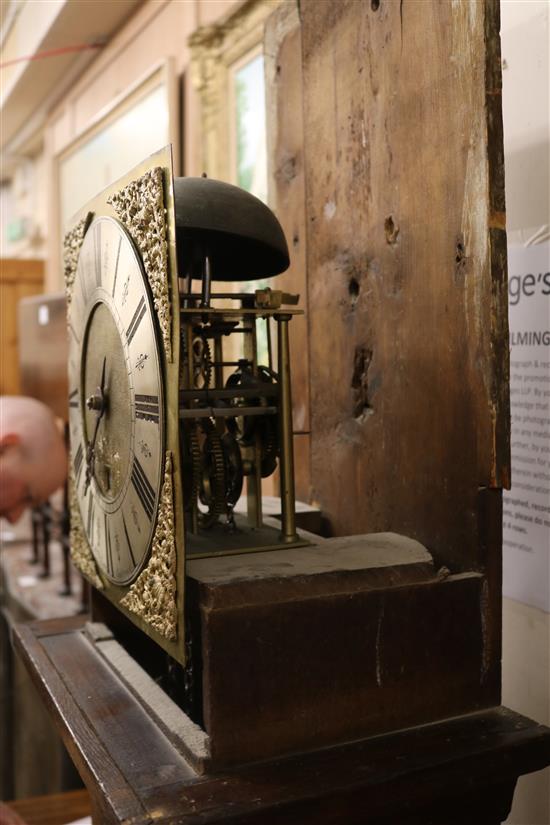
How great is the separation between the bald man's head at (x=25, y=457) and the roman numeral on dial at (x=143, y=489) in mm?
1190

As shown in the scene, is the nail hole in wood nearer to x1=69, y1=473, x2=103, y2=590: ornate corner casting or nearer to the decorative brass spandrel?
the decorative brass spandrel

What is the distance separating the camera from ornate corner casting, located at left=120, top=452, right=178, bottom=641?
1.13 m

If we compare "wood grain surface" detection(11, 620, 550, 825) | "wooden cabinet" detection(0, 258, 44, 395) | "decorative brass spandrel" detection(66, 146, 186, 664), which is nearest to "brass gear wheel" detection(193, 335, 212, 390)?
"decorative brass spandrel" detection(66, 146, 186, 664)

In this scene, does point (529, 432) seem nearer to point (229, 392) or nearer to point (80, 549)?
point (229, 392)

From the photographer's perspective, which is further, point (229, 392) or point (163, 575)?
point (229, 392)

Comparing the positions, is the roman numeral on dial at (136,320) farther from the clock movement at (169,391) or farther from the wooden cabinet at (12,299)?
the wooden cabinet at (12,299)

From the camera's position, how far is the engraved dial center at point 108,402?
1303 millimetres

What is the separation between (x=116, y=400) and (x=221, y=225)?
30 cm

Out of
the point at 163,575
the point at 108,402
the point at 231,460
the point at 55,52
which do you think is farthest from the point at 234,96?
the point at 163,575

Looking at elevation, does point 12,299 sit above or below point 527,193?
above

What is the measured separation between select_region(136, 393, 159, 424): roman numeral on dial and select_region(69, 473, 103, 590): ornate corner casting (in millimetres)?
419

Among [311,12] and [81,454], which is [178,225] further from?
[311,12]

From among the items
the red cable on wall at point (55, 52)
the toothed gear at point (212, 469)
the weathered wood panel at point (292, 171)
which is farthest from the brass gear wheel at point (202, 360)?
the red cable on wall at point (55, 52)

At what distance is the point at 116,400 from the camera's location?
1338 mm
